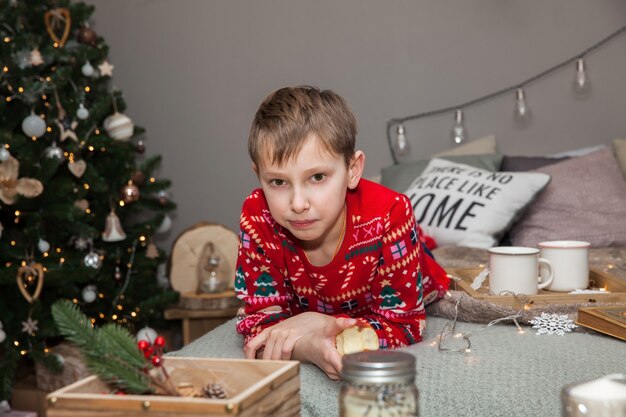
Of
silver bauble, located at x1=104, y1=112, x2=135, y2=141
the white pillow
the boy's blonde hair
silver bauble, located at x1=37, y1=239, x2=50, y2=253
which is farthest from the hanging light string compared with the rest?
the boy's blonde hair

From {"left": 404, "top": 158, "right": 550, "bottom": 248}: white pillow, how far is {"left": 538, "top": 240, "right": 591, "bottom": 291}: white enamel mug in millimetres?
644

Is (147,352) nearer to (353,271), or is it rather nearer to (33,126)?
(353,271)

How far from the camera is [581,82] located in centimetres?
292

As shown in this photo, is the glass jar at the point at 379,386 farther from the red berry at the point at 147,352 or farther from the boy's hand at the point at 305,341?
the boy's hand at the point at 305,341

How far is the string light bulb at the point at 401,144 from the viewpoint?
3143mm

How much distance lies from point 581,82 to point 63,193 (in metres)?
1.94

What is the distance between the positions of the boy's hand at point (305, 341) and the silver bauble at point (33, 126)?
1.59m

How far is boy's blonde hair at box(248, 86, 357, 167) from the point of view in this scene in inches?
49.3

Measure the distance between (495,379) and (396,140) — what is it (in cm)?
210

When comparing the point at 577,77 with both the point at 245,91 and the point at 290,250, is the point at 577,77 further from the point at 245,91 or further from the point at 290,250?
the point at 290,250

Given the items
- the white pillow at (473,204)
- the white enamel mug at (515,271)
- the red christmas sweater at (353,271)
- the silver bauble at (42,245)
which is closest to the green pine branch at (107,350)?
the red christmas sweater at (353,271)

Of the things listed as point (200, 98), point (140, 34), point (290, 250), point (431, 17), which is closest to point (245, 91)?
point (200, 98)

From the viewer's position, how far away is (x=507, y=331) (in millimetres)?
1480

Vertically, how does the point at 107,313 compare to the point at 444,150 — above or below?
below
